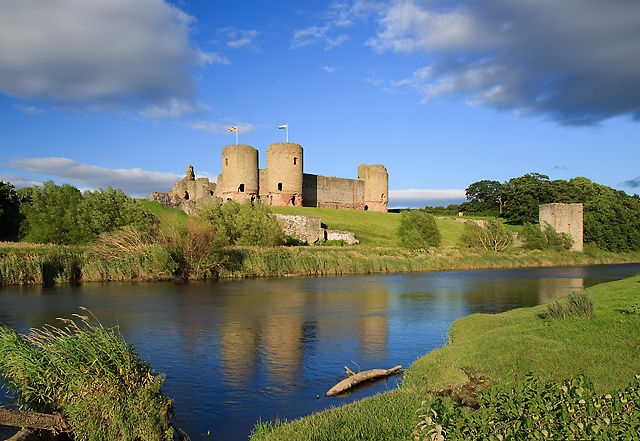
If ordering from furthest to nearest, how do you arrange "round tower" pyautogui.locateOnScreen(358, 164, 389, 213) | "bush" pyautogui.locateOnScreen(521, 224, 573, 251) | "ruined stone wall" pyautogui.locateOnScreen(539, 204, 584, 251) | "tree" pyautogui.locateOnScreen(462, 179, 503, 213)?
"tree" pyautogui.locateOnScreen(462, 179, 503, 213) < "round tower" pyautogui.locateOnScreen(358, 164, 389, 213) < "ruined stone wall" pyautogui.locateOnScreen(539, 204, 584, 251) < "bush" pyautogui.locateOnScreen(521, 224, 573, 251)

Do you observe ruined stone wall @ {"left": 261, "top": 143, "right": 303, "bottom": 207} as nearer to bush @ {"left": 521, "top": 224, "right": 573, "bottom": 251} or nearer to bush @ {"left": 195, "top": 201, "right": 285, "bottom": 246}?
bush @ {"left": 195, "top": 201, "right": 285, "bottom": 246}

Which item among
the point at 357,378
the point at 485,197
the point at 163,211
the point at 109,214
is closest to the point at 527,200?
the point at 485,197

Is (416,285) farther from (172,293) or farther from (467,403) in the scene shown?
(467,403)

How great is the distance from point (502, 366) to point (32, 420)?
18.1ft

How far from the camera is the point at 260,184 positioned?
52.1 m

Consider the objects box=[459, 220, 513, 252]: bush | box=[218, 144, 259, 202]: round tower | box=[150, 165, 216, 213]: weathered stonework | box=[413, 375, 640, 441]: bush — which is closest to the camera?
box=[413, 375, 640, 441]: bush

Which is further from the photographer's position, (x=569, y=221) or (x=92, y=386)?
(x=569, y=221)

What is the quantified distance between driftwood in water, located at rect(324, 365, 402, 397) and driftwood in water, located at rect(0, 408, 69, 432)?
3700 millimetres

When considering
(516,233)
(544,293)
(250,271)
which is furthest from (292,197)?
(544,293)

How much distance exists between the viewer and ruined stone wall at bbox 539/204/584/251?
4755 cm

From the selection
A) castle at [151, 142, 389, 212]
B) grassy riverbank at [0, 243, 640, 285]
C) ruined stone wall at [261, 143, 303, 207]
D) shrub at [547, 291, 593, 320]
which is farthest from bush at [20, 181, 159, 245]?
shrub at [547, 291, 593, 320]

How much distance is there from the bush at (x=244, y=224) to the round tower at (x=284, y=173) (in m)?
16.8

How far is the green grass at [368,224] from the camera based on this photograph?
45281 millimetres

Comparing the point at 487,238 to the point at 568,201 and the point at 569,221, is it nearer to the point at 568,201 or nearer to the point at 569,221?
the point at 569,221
